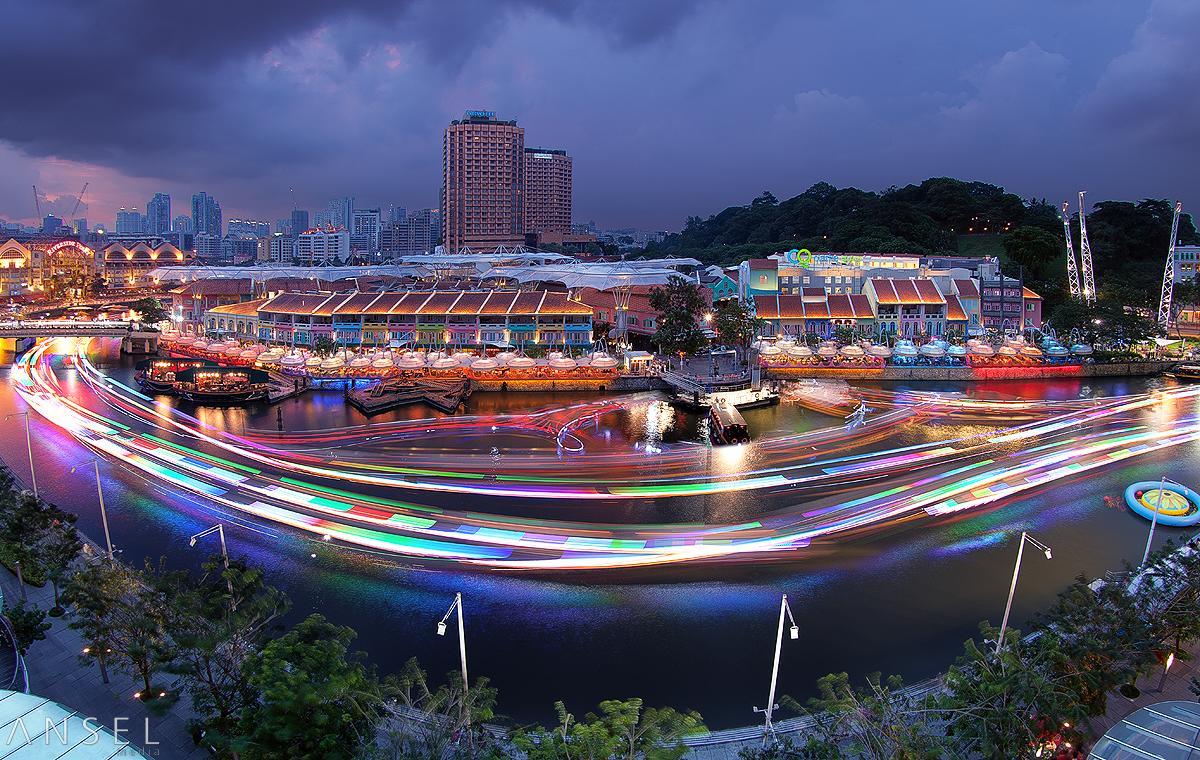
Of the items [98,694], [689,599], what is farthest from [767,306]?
[98,694]

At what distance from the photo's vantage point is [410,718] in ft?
21.5

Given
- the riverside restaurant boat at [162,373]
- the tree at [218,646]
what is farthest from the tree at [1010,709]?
the riverside restaurant boat at [162,373]

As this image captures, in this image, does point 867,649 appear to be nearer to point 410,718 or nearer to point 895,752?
point 895,752

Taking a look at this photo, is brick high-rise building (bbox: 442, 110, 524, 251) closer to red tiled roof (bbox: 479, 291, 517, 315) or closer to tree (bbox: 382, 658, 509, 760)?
red tiled roof (bbox: 479, 291, 517, 315)

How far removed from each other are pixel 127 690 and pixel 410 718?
12.7 feet

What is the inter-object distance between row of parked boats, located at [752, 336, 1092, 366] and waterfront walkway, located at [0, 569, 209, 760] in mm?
25942

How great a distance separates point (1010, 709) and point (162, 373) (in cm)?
3080

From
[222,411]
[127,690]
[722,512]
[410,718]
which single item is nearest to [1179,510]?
[722,512]

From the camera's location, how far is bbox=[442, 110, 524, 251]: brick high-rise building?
83.5 m

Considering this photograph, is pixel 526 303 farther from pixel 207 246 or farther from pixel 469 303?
pixel 207 246

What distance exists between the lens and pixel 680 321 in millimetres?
30719

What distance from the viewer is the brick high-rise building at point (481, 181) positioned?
274 feet

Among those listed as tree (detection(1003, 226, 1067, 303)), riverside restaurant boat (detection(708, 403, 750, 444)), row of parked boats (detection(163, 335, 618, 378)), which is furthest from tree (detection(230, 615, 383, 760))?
tree (detection(1003, 226, 1067, 303))

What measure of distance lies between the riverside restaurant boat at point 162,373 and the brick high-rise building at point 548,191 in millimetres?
67157
